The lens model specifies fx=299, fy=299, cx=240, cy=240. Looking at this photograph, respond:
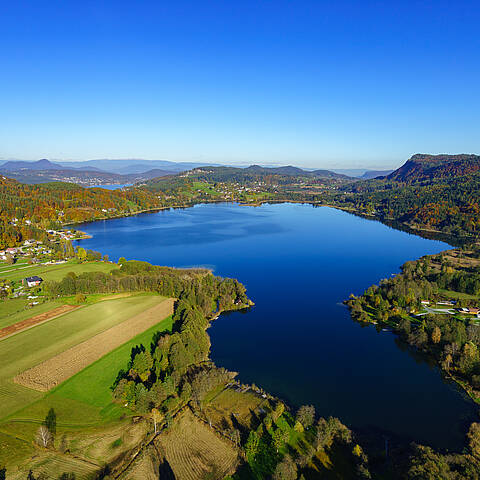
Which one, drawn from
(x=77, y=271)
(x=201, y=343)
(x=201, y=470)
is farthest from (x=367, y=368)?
(x=77, y=271)

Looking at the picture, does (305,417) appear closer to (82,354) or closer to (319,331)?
(319,331)

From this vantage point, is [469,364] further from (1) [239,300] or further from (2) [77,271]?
(2) [77,271]

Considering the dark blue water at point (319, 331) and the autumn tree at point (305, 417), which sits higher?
the autumn tree at point (305, 417)

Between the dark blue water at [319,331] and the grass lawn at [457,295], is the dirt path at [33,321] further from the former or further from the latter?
the grass lawn at [457,295]

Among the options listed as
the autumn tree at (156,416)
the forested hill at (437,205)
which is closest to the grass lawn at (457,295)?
the autumn tree at (156,416)

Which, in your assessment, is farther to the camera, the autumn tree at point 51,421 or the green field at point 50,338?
the green field at point 50,338

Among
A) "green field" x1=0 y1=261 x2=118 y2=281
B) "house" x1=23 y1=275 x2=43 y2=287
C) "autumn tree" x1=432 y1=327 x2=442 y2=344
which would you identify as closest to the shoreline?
"green field" x1=0 y1=261 x2=118 y2=281
